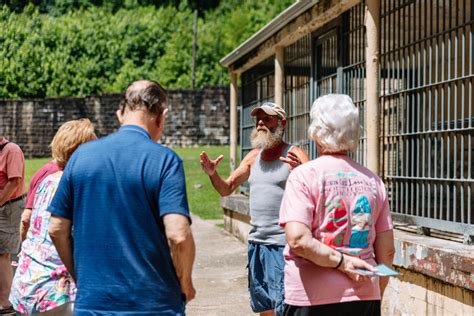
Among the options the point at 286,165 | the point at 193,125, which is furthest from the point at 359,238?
the point at 193,125

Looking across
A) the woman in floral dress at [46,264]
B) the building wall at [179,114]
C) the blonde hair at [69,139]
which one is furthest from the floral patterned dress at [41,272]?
the building wall at [179,114]

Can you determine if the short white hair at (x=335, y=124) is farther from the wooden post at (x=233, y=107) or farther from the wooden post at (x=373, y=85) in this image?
the wooden post at (x=233, y=107)

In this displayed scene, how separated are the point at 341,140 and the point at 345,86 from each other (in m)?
4.82

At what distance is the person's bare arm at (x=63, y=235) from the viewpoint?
3.80 m

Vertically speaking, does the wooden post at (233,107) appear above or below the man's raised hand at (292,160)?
above

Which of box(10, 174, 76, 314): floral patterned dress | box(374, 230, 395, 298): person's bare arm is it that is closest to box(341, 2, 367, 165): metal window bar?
box(10, 174, 76, 314): floral patterned dress

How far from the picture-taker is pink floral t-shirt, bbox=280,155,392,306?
146 inches

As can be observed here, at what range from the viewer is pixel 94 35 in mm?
51688

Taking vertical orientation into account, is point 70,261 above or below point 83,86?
below

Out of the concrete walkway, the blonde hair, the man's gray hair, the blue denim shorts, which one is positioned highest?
the man's gray hair

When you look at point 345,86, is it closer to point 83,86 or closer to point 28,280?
point 28,280

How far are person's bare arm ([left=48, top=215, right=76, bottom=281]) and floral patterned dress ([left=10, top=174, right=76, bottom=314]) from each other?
1086mm

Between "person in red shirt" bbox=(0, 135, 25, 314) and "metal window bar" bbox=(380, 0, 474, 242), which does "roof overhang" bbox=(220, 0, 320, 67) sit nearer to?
"metal window bar" bbox=(380, 0, 474, 242)

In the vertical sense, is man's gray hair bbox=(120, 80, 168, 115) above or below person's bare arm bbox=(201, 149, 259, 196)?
above
